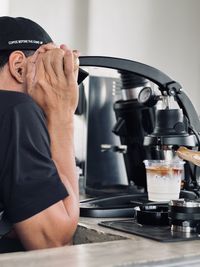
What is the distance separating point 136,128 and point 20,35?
70 cm

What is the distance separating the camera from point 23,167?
3.09 ft

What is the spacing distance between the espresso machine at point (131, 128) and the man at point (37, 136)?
0.69ft

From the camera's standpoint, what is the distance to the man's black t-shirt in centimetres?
93

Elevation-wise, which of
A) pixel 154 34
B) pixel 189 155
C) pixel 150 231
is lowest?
pixel 150 231

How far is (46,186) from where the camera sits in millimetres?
941

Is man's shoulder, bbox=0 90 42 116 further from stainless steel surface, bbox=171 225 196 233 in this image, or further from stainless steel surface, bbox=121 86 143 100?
stainless steel surface, bbox=121 86 143 100

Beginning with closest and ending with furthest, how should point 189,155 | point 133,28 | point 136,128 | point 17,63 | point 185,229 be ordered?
point 185,229, point 17,63, point 189,155, point 136,128, point 133,28

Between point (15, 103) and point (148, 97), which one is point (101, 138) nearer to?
point (148, 97)

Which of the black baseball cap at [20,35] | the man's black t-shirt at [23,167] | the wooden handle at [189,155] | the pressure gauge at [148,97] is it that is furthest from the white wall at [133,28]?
the man's black t-shirt at [23,167]

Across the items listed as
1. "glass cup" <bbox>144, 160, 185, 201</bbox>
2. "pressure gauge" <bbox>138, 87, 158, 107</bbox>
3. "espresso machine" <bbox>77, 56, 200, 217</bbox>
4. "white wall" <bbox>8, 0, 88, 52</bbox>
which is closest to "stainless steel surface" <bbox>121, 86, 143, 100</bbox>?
"espresso machine" <bbox>77, 56, 200, 217</bbox>

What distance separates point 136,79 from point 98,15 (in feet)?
2.81

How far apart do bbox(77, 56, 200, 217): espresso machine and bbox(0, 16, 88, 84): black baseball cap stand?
0.18m

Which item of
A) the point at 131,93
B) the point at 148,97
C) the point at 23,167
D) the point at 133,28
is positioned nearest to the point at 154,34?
the point at 133,28

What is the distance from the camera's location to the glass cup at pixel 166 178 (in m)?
1.32
